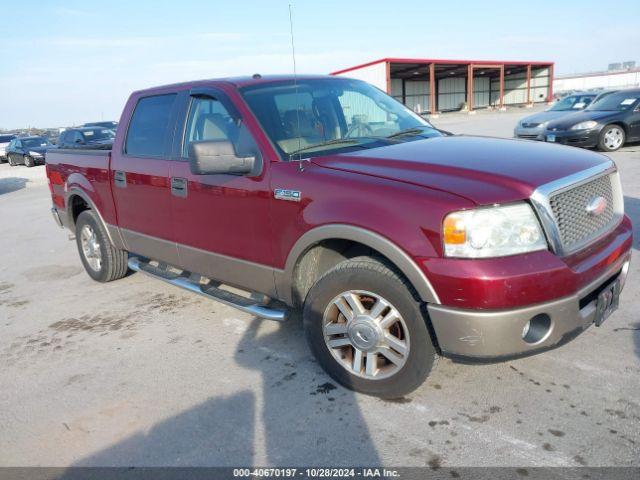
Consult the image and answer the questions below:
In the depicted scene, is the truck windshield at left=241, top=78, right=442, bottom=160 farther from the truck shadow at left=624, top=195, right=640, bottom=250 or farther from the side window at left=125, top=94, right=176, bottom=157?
the truck shadow at left=624, top=195, right=640, bottom=250

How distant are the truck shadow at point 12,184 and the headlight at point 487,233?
16919mm

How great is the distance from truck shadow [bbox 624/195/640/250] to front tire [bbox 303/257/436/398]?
11.9 ft

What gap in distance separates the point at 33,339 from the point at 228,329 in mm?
1634

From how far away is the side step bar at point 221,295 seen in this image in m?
3.39

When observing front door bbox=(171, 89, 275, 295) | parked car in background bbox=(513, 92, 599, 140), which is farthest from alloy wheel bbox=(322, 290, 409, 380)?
parked car in background bbox=(513, 92, 599, 140)

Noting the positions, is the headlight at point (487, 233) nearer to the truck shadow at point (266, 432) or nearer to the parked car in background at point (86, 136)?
the truck shadow at point (266, 432)

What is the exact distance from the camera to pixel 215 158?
3.11m

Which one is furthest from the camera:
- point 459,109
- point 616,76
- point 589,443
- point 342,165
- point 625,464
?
point 616,76

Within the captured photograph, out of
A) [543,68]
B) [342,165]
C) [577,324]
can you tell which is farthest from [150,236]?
[543,68]

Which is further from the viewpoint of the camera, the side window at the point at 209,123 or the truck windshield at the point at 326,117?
the side window at the point at 209,123

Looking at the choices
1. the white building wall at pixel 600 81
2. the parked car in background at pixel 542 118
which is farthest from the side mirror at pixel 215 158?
the white building wall at pixel 600 81

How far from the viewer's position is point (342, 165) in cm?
296

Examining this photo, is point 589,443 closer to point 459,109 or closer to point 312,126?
point 312,126

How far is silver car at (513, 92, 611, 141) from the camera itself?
41.0 ft
